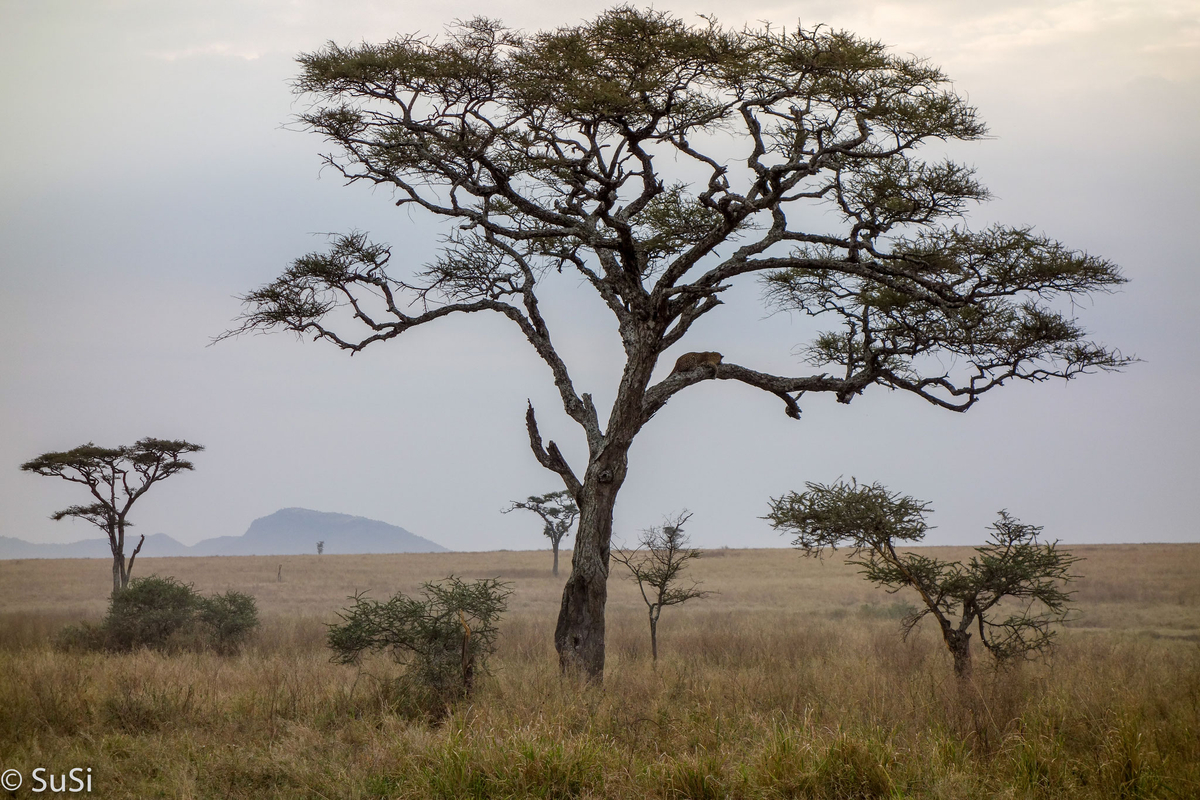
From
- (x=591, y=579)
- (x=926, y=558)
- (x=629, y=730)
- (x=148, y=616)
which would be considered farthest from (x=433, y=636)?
(x=148, y=616)

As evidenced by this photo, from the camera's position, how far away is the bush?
16953 millimetres

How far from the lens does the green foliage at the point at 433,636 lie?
9664mm

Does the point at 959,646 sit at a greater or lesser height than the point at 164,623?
greater

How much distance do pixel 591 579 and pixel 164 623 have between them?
11093mm

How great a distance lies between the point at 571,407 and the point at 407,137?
16.8 ft

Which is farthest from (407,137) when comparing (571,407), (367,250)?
(571,407)

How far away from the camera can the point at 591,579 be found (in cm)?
1141

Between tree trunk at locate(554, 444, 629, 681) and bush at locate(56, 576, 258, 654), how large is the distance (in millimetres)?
9084

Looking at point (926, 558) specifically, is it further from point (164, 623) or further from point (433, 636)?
point (164, 623)

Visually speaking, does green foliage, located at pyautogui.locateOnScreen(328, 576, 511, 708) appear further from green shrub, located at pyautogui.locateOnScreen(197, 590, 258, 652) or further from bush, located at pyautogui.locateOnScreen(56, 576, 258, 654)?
green shrub, located at pyautogui.locateOnScreen(197, 590, 258, 652)

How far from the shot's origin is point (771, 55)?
11.4m

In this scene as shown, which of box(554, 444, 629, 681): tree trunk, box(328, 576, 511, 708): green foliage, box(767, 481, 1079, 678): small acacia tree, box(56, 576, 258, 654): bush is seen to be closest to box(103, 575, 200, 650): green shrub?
box(56, 576, 258, 654): bush

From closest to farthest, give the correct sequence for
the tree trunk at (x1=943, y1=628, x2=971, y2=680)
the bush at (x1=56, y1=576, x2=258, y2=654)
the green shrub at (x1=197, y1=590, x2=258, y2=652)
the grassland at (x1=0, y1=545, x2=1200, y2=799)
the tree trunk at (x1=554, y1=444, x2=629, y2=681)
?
1. the grassland at (x1=0, y1=545, x2=1200, y2=799)
2. the tree trunk at (x1=554, y1=444, x2=629, y2=681)
3. the tree trunk at (x1=943, y1=628, x2=971, y2=680)
4. the bush at (x1=56, y1=576, x2=258, y2=654)
5. the green shrub at (x1=197, y1=590, x2=258, y2=652)

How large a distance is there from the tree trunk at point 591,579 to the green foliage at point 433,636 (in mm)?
1399
